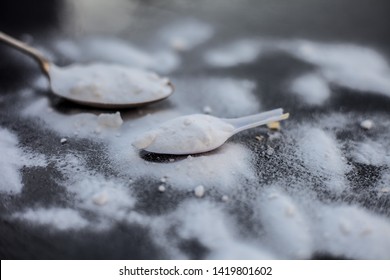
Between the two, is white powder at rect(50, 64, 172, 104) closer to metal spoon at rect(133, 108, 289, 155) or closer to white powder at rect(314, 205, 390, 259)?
metal spoon at rect(133, 108, 289, 155)

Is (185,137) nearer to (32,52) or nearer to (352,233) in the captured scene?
(352,233)

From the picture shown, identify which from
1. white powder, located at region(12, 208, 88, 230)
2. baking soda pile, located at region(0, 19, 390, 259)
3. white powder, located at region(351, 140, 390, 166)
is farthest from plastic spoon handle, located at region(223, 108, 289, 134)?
white powder, located at region(12, 208, 88, 230)

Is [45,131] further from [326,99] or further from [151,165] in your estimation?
[326,99]

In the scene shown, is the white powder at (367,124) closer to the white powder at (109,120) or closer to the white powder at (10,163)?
the white powder at (109,120)

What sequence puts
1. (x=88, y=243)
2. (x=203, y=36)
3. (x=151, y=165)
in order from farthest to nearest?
(x=203, y=36), (x=151, y=165), (x=88, y=243)

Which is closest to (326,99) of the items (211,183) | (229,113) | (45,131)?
(229,113)

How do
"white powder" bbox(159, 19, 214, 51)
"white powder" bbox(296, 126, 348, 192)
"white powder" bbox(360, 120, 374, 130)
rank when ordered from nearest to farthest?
"white powder" bbox(296, 126, 348, 192) → "white powder" bbox(360, 120, 374, 130) → "white powder" bbox(159, 19, 214, 51)
